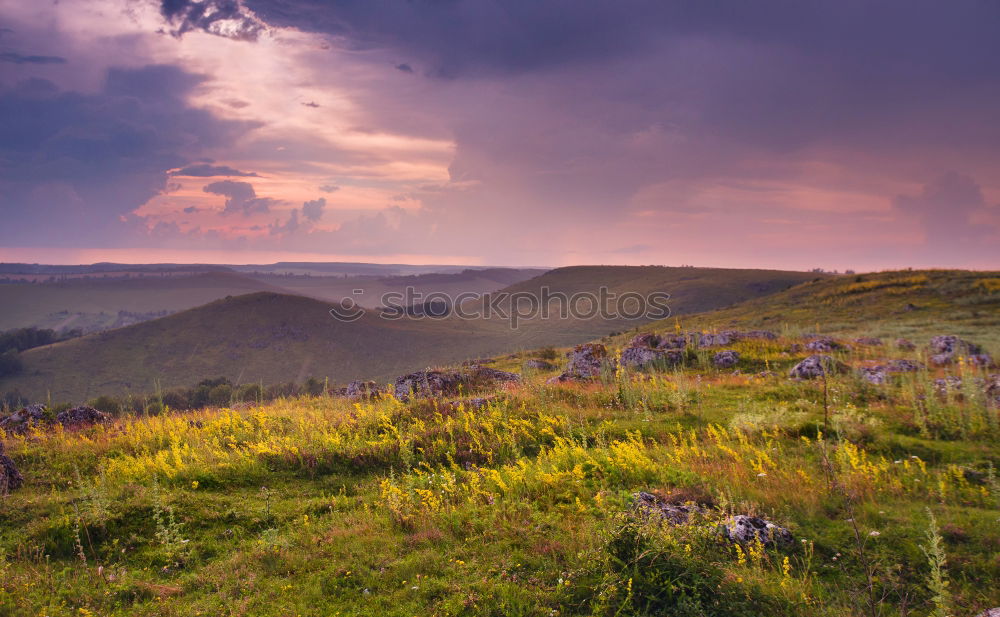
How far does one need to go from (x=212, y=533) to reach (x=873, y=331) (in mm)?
38277

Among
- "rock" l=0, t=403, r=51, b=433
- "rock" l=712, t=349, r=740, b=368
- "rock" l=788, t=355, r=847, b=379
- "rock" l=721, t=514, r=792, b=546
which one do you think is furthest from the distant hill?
"rock" l=0, t=403, r=51, b=433

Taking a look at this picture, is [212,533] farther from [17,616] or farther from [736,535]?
[736,535]

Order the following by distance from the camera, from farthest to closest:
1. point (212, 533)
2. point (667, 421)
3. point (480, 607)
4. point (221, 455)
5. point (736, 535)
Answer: point (667, 421) → point (221, 455) → point (212, 533) → point (736, 535) → point (480, 607)

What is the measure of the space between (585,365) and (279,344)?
122 metres

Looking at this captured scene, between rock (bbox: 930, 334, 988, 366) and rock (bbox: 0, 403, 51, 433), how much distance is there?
29898 mm

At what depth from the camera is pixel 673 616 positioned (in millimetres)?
4547

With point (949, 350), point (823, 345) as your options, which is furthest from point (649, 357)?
point (949, 350)

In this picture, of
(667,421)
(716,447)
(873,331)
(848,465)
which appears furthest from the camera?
(873,331)

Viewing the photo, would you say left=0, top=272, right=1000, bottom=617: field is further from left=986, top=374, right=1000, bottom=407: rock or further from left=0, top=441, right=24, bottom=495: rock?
left=986, top=374, right=1000, bottom=407: rock

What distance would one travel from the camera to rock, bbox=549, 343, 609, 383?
18.7 m

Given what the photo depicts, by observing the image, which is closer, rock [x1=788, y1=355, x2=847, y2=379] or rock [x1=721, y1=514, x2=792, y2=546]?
rock [x1=721, y1=514, x2=792, y2=546]

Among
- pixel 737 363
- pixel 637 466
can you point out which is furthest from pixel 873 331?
pixel 637 466

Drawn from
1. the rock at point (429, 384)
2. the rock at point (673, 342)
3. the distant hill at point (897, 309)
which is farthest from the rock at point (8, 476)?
the distant hill at point (897, 309)

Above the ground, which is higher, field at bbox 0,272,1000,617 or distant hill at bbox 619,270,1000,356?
distant hill at bbox 619,270,1000,356
